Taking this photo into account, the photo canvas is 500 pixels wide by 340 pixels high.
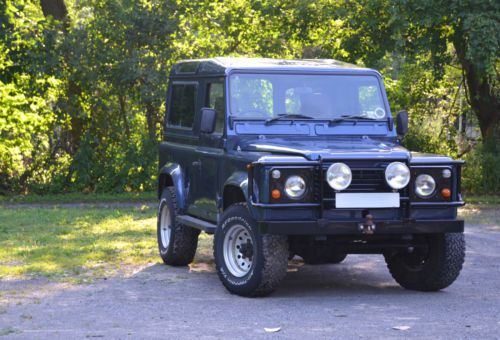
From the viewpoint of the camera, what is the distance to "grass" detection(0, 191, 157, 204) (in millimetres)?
20766

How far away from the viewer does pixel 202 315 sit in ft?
27.7

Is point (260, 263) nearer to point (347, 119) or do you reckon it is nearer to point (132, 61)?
point (347, 119)

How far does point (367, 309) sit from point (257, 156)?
1.70 metres

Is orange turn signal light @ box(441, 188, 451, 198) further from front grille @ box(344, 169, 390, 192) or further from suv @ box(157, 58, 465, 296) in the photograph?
front grille @ box(344, 169, 390, 192)

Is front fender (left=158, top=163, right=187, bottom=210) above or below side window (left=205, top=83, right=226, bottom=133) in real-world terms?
below

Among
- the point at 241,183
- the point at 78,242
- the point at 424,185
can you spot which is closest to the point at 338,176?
the point at 424,185

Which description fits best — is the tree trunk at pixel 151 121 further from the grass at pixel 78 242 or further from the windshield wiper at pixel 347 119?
the windshield wiper at pixel 347 119

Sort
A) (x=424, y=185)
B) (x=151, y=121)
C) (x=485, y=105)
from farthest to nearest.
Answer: (x=485, y=105) → (x=151, y=121) → (x=424, y=185)

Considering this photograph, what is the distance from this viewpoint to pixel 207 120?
10258 mm

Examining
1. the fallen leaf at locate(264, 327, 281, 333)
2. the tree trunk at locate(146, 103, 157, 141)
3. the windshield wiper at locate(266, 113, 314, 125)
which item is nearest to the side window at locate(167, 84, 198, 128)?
the windshield wiper at locate(266, 113, 314, 125)

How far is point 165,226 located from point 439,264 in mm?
3561

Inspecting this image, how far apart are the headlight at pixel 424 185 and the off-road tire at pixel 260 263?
4.10ft

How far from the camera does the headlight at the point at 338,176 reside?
906 centimetres

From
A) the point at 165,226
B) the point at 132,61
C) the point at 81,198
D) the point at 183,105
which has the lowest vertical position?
the point at 81,198
